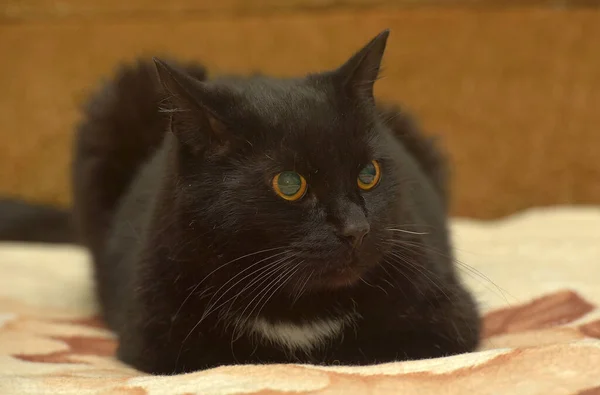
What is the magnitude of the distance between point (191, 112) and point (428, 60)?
1601mm

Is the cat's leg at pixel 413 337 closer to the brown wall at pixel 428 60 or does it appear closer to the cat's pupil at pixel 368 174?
the cat's pupil at pixel 368 174

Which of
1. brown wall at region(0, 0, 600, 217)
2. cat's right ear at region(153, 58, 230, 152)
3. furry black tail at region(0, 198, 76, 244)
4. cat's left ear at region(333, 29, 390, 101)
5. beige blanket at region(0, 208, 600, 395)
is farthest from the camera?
brown wall at region(0, 0, 600, 217)

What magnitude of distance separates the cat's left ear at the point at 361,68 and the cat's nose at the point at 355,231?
0.25 m

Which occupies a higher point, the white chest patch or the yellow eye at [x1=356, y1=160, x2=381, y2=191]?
the yellow eye at [x1=356, y1=160, x2=381, y2=191]

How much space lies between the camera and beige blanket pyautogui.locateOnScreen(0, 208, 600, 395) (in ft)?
2.80

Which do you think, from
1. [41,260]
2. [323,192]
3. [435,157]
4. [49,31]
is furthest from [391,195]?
[49,31]

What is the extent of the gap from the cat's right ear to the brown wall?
1454 mm

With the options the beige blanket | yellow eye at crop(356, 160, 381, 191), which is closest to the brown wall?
the beige blanket

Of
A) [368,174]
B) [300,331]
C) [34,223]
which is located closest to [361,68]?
[368,174]

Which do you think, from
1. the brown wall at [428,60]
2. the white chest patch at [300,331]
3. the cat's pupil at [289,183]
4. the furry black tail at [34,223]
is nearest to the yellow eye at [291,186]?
the cat's pupil at [289,183]

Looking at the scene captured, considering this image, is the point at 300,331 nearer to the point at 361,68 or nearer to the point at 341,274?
the point at 341,274

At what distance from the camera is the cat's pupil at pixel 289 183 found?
0.96 metres

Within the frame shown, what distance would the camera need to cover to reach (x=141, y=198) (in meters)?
1.41

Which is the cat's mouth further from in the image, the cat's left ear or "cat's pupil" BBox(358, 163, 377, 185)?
the cat's left ear
